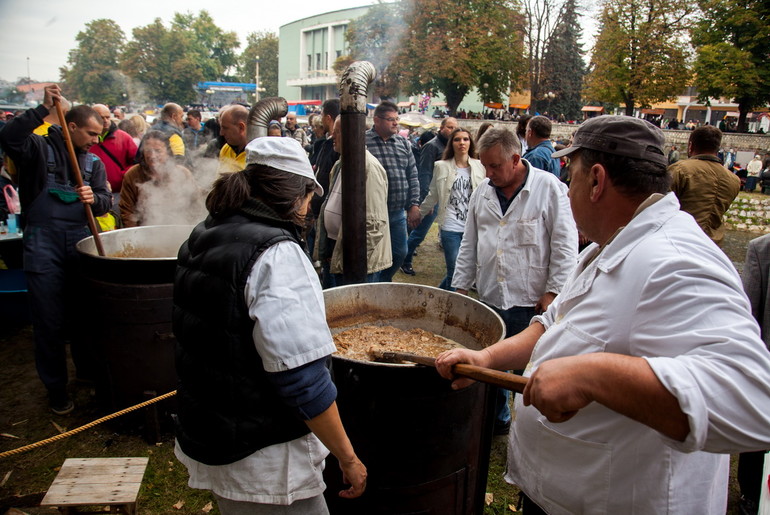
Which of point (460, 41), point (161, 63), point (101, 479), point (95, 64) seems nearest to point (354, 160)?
point (101, 479)

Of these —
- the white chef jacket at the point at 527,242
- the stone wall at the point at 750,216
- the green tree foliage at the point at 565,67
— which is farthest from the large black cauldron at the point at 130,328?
the green tree foliage at the point at 565,67

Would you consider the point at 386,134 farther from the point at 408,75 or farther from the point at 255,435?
the point at 408,75

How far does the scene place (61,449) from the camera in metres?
3.63

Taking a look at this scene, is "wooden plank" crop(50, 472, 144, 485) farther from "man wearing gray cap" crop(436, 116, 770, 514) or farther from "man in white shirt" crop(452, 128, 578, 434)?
"man in white shirt" crop(452, 128, 578, 434)

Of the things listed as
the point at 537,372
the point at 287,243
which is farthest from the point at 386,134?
the point at 537,372

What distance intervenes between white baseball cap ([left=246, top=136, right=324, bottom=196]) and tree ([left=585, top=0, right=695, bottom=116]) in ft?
113

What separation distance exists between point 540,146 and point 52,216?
497 cm

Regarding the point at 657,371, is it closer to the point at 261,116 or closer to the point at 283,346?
the point at 283,346

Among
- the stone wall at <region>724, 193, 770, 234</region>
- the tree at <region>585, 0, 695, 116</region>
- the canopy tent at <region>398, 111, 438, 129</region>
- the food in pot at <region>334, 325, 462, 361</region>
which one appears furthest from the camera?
the tree at <region>585, 0, 695, 116</region>

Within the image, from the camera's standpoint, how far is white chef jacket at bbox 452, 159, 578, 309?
10.8 ft

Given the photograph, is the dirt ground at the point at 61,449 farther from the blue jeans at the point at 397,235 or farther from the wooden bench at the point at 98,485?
the blue jeans at the point at 397,235

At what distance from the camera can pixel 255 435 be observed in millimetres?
1654

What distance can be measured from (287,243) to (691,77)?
35.8 meters

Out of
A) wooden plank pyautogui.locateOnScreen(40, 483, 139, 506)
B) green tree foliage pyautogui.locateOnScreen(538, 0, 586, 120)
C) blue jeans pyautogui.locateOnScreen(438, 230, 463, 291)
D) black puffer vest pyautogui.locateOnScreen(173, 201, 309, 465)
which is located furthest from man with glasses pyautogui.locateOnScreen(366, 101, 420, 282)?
Answer: green tree foliage pyautogui.locateOnScreen(538, 0, 586, 120)
